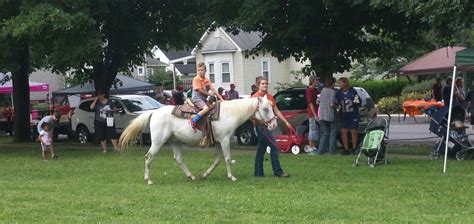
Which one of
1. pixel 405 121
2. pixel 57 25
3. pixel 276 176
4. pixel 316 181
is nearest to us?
pixel 316 181

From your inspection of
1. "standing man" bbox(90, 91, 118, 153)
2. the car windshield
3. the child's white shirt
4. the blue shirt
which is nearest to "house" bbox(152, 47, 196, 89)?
the car windshield

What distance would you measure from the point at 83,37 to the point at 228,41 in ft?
115

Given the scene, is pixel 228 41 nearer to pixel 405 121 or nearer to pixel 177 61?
pixel 177 61

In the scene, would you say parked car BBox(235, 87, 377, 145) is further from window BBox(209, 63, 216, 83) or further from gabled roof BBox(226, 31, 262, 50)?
window BBox(209, 63, 216, 83)

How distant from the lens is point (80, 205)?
36.2 ft

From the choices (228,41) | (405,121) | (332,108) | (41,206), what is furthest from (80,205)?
(228,41)

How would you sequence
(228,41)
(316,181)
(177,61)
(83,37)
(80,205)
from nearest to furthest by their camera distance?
(80,205), (316,181), (83,37), (228,41), (177,61)

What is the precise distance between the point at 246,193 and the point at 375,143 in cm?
431

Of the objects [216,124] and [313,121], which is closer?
[216,124]

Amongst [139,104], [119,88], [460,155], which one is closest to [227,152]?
[460,155]

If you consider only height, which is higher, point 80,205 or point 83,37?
point 83,37

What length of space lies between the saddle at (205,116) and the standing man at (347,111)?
509 cm

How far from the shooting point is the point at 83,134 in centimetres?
2791

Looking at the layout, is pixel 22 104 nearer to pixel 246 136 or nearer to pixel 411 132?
pixel 246 136
